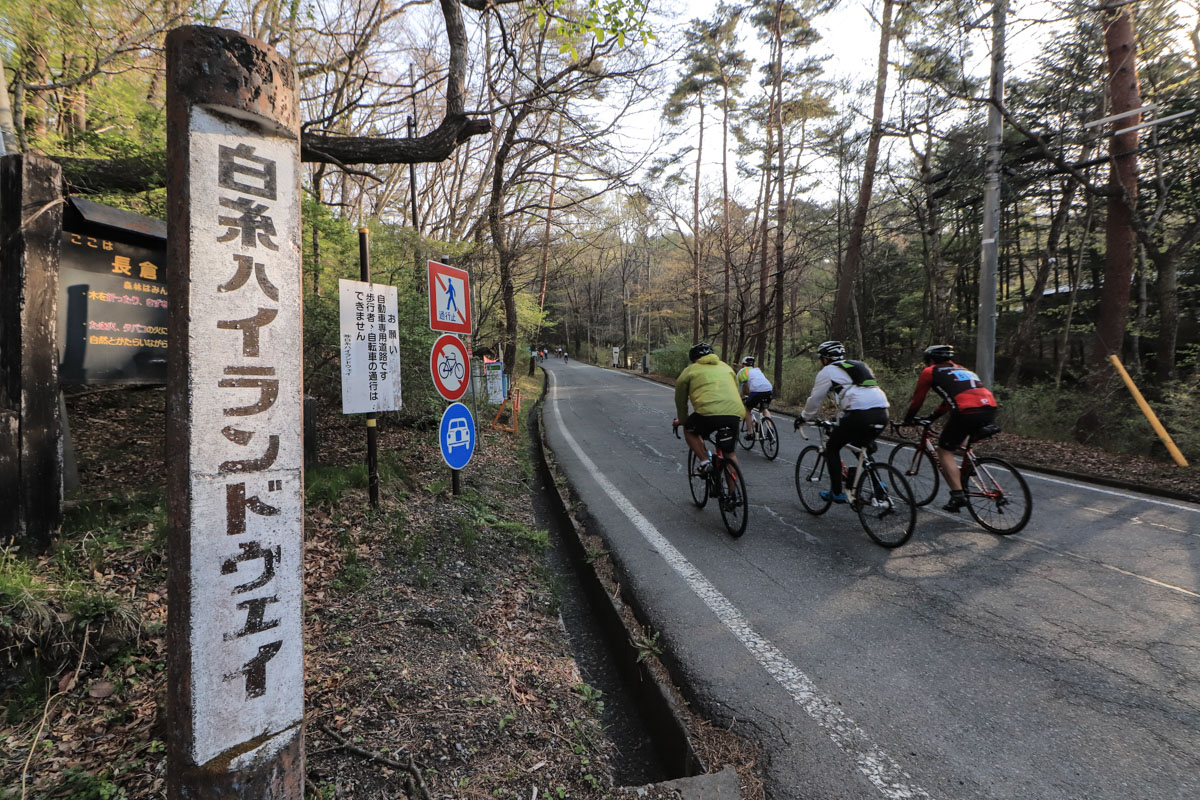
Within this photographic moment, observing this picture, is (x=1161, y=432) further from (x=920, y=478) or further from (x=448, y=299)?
(x=448, y=299)

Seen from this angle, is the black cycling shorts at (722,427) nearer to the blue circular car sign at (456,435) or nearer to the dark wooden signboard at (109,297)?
the blue circular car sign at (456,435)

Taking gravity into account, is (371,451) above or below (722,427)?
below

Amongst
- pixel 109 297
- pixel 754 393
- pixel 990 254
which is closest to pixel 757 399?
pixel 754 393

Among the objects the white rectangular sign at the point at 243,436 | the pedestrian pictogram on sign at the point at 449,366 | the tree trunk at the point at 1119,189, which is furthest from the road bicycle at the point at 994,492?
the tree trunk at the point at 1119,189

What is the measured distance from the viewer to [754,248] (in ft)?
72.7

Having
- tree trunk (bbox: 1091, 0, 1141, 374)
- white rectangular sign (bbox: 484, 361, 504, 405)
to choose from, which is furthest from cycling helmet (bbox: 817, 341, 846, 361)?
white rectangular sign (bbox: 484, 361, 504, 405)

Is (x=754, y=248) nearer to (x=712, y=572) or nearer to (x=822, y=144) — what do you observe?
(x=822, y=144)

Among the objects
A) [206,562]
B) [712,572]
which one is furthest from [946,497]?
[206,562]

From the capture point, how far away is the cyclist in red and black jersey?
5.40 m

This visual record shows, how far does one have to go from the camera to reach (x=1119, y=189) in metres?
9.52

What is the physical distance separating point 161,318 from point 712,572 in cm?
533

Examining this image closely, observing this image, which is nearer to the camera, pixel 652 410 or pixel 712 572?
pixel 712 572

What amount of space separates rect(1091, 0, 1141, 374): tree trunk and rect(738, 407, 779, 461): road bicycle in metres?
6.11

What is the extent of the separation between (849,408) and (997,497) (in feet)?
5.27
